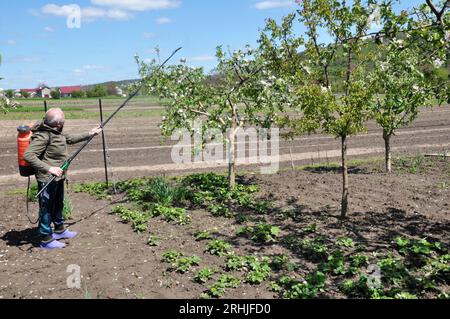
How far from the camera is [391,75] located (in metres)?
7.28

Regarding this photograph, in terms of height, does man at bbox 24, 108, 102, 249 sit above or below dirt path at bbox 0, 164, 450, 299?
above

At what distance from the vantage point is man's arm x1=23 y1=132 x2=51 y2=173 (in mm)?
6930

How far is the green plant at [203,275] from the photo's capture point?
6.21 m

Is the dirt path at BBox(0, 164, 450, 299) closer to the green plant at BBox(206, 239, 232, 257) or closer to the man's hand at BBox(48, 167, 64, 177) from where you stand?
the green plant at BBox(206, 239, 232, 257)

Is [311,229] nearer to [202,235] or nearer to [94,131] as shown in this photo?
[202,235]

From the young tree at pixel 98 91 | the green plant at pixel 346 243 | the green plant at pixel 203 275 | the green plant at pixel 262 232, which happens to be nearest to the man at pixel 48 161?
the green plant at pixel 203 275

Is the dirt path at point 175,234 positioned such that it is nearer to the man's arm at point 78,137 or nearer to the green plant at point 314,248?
the green plant at point 314,248

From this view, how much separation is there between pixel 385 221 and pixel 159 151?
39.0ft

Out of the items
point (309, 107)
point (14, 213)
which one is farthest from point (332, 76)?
point (14, 213)

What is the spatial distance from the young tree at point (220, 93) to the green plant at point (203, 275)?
15.1ft

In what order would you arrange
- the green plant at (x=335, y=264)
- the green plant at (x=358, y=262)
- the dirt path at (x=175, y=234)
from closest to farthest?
the dirt path at (x=175, y=234), the green plant at (x=335, y=264), the green plant at (x=358, y=262)

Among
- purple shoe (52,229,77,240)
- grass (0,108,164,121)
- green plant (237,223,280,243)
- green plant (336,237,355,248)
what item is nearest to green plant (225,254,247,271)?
green plant (237,223,280,243)

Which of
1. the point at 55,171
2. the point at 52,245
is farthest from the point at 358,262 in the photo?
the point at 52,245
